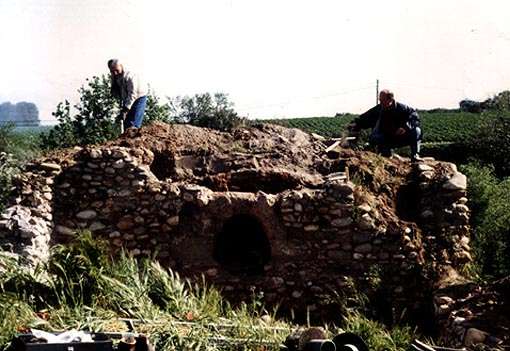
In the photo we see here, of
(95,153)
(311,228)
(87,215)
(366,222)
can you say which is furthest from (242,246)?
(95,153)

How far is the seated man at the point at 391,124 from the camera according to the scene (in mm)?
10969

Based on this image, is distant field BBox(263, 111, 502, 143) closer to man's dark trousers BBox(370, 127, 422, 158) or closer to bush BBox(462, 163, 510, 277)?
bush BBox(462, 163, 510, 277)

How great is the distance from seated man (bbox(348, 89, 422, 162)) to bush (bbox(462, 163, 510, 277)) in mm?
1437

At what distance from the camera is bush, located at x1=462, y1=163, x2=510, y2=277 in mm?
9680

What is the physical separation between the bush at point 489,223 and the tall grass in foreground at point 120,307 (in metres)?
2.70

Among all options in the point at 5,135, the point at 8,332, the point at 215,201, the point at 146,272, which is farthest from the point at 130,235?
the point at 5,135

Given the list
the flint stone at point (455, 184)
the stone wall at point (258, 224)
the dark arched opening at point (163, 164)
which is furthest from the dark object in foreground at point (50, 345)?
the flint stone at point (455, 184)

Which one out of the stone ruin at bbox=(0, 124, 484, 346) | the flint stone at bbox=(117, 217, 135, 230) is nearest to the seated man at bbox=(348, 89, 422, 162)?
the stone ruin at bbox=(0, 124, 484, 346)

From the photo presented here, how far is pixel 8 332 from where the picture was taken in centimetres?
662

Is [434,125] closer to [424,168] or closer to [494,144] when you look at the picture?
[494,144]

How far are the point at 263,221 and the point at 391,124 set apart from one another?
270 cm

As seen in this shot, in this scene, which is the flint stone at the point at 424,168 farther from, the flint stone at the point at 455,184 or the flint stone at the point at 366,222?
the flint stone at the point at 366,222

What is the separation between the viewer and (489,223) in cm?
1094

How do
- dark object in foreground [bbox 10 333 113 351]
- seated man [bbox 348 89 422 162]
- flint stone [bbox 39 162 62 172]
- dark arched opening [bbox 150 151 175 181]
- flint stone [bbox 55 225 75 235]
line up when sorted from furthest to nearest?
1. seated man [bbox 348 89 422 162]
2. dark arched opening [bbox 150 151 175 181]
3. flint stone [bbox 39 162 62 172]
4. flint stone [bbox 55 225 75 235]
5. dark object in foreground [bbox 10 333 113 351]
